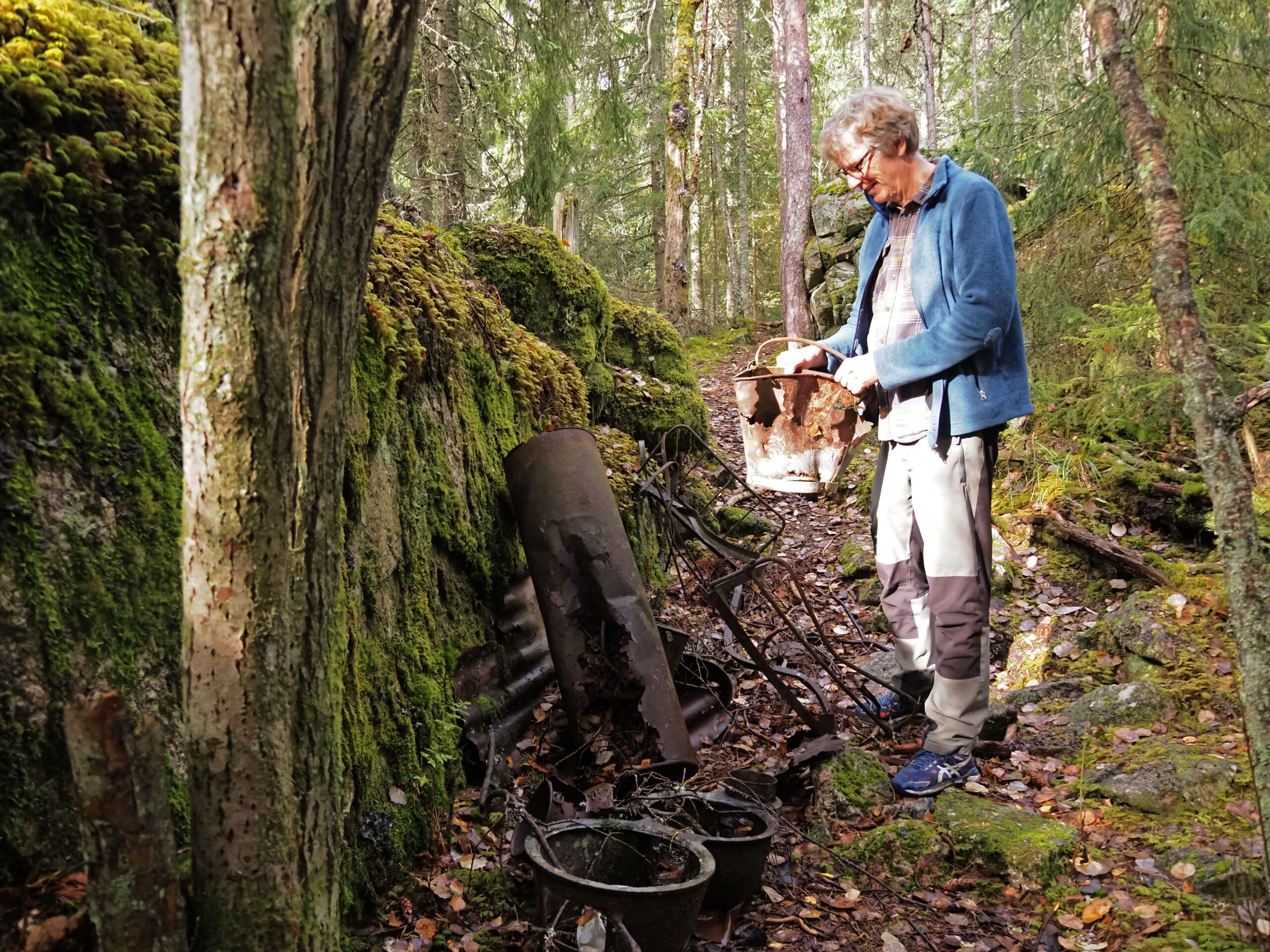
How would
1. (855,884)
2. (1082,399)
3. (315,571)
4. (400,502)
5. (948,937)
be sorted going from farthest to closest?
(1082,399) < (400,502) < (855,884) < (948,937) < (315,571)

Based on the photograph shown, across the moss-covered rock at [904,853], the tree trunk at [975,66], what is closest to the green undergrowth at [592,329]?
the moss-covered rock at [904,853]

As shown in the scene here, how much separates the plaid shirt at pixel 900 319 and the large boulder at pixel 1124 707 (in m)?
1.84

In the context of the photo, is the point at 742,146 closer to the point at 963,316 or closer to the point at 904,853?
the point at 963,316

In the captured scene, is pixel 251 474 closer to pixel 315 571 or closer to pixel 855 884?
pixel 315 571

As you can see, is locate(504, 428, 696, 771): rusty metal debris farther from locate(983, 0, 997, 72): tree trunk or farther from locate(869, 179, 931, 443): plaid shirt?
locate(983, 0, 997, 72): tree trunk

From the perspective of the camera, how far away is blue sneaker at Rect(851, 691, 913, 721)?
402cm

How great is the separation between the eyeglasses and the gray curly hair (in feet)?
0.11

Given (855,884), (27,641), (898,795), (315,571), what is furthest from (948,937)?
(27,641)

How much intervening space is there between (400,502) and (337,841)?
5.51 ft

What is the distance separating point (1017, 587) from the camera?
542cm

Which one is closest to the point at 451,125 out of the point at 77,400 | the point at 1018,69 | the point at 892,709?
the point at 892,709

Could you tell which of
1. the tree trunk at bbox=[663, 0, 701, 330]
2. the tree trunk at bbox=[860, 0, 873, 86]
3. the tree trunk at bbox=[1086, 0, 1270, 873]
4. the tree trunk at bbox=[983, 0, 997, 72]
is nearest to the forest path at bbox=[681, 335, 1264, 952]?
the tree trunk at bbox=[1086, 0, 1270, 873]

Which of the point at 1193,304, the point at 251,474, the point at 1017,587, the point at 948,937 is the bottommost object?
the point at 948,937

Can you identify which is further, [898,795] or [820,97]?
[820,97]
